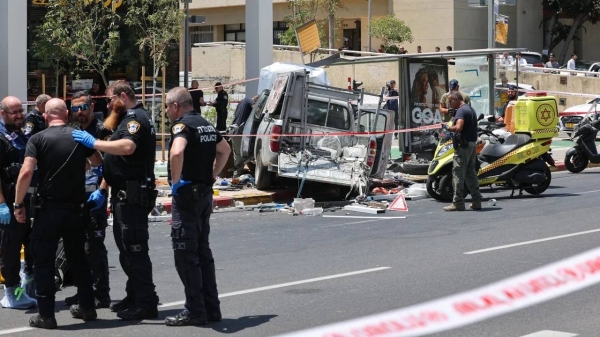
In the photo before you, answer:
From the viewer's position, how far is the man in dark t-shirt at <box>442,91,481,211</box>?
47.1 ft

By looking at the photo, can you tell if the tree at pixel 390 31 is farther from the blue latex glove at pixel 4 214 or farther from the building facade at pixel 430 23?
the blue latex glove at pixel 4 214

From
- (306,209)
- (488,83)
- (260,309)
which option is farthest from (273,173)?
(260,309)

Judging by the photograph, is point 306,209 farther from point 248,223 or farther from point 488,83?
point 488,83

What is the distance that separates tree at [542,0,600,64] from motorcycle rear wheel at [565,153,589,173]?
28126 mm

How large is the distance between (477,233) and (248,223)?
3514mm

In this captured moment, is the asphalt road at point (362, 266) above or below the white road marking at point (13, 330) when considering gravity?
above

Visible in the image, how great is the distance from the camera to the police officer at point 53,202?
761cm

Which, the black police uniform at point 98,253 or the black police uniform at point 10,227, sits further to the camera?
the black police uniform at point 10,227

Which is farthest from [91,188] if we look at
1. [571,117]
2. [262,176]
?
[571,117]

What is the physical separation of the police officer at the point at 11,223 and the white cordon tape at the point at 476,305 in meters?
2.71

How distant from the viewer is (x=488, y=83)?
853 inches

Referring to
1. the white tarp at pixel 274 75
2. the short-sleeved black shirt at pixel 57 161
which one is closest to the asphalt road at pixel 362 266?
the short-sleeved black shirt at pixel 57 161

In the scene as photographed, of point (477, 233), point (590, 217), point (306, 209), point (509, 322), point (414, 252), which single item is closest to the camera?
point (509, 322)

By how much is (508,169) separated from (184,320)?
9.61 meters
